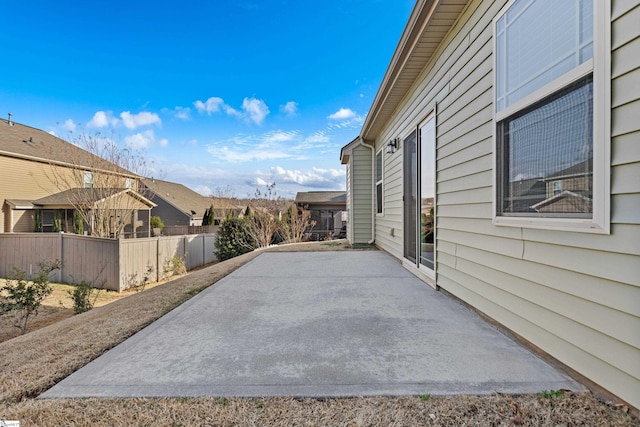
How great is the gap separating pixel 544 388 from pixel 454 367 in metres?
0.43

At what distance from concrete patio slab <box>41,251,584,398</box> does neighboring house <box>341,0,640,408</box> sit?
27 centimetres

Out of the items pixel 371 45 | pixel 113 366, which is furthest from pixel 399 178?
pixel 371 45

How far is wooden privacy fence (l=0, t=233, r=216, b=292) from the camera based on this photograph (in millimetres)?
7758

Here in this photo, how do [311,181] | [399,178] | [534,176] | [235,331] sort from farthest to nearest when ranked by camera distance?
1. [311,181]
2. [399,178]
3. [235,331]
4. [534,176]

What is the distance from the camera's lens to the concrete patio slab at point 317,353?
5.12 feet

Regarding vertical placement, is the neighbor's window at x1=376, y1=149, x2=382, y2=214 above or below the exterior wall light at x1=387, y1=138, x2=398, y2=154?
below

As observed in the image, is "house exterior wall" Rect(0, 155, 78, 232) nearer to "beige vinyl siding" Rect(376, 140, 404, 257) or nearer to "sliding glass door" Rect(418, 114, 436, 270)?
"beige vinyl siding" Rect(376, 140, 404, 257)

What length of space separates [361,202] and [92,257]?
7462 millimetres

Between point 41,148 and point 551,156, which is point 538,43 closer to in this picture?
point 551,156

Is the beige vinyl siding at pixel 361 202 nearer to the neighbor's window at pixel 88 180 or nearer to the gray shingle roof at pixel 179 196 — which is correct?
the neighbor's window at pixel 88 180

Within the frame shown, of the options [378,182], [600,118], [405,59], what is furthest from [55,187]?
[600,118]

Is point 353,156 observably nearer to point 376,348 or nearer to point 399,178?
point 399,178

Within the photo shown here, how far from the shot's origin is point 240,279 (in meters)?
4.12

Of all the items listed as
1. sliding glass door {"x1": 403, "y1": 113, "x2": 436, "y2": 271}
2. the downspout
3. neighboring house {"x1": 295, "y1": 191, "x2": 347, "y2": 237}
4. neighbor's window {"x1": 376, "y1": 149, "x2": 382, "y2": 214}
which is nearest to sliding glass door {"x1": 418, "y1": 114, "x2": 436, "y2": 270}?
sliding glass door {"x1": 403, "y1": 113, "x2": 436, "y2": 271}
